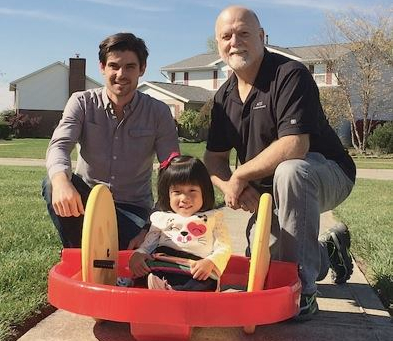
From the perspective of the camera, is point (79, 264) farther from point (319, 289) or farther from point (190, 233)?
point (319, 289)

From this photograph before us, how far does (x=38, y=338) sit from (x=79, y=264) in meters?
0.47

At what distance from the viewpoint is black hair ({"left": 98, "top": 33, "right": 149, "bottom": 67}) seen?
373cm

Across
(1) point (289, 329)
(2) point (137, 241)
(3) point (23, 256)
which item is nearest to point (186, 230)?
(2) point (137, 241)

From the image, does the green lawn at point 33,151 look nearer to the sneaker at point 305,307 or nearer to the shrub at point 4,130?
the sneaker at point 305,307

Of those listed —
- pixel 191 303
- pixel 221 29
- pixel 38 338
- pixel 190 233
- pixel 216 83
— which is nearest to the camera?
pixel 191 303

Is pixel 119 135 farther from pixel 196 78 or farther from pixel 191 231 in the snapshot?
pixel 196 78

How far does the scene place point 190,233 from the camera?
3.07 m

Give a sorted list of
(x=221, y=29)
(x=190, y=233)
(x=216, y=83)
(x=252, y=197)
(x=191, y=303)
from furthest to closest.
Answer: (x=216, y=83) < (x=221, y=29) < (x=252, y=197) < (x=190, y=233) < (x=191, y=303)

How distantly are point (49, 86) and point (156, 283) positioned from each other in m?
53.9

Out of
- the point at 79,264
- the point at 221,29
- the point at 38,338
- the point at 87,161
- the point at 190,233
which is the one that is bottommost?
the point at 38,338

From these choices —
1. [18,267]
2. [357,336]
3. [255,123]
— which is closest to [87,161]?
[18,267]

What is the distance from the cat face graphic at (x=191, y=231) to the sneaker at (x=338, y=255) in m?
1.14

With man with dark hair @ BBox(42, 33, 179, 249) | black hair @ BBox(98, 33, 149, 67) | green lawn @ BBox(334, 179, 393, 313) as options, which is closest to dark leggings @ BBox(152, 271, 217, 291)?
man with dark hair @ BBox(42, 33, 179, 249)

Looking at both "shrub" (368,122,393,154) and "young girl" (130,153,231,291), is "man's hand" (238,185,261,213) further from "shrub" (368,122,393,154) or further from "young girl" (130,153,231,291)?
"shrub" (368,122,393,154)
